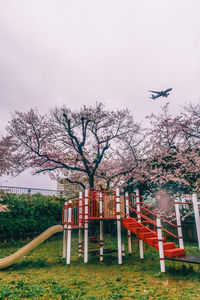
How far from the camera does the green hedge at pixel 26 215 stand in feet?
38.7

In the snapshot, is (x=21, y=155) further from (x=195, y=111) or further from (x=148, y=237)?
(x=195, y=111)

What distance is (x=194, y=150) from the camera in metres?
12.5

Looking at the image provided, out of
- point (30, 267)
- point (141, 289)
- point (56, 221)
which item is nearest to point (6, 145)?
point (56, 221)

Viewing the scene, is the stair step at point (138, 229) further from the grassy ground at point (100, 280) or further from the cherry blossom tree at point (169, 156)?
the cherry blossom tree at point (169, 156)

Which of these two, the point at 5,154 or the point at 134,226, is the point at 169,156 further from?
the point at 5,154

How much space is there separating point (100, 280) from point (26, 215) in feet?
28.6

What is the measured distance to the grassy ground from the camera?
462 centimetres

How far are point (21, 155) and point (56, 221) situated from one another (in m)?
5.41

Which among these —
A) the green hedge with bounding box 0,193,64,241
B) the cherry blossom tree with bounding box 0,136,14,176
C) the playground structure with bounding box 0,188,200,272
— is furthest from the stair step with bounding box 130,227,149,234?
the cherry blossom tree with bounding box 0,136,14,176

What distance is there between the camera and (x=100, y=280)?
570 centimetres

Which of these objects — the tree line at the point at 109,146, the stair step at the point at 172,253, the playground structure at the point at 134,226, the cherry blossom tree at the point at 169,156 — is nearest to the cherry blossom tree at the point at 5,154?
the tree line at the point at 109,146

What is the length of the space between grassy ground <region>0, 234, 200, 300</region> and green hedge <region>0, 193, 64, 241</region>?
4.05 metres

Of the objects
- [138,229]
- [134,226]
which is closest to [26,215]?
[134,226]

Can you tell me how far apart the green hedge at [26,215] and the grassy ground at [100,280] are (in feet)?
13.3
